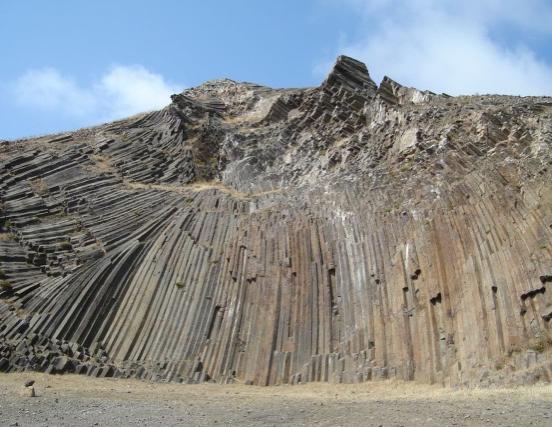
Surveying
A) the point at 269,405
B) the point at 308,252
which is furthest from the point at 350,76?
the point at 269,405

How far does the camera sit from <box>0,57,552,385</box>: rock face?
19.4 m

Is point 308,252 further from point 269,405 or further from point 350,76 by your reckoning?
point 350,76

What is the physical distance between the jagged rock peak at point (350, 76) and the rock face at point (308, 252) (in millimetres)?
785

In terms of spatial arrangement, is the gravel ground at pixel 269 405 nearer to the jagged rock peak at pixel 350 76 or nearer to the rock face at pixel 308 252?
the rock face at pixel 308 252

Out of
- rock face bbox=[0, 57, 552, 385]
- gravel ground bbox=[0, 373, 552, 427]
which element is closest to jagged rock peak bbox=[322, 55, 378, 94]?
rock face bbox=[0, 57, 552, 385]

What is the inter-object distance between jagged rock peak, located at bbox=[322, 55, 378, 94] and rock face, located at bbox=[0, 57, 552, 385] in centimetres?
79

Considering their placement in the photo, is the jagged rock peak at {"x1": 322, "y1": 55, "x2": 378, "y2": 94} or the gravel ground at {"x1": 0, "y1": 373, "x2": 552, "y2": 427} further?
the jagged rock peak at {"x1": 322, "y1": 55, "x2": 378, "y2": 94}

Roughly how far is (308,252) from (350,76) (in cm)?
1301

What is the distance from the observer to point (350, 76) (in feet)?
115

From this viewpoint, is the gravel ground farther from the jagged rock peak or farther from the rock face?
the jagged rock peak

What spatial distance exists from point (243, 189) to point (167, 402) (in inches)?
576

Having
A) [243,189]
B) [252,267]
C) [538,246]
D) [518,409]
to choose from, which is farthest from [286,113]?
[518,409]

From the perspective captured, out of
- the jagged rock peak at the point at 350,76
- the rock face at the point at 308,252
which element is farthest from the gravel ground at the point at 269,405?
the jagged rock peak at the point at 350,76

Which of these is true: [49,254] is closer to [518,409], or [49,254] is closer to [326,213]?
[326,213]
